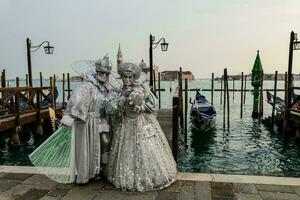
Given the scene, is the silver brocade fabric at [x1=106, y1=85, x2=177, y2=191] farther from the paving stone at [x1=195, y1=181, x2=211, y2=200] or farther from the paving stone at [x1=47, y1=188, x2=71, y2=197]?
the paving stone at [x1=47, y1=188, x2=71, y2=197]

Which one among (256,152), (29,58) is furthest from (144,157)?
(29,58)

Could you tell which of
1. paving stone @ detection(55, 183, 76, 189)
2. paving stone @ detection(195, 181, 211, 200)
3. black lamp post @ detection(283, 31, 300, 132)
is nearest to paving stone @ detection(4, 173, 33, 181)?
paving stone @ detection(55, 183, 76, 189)

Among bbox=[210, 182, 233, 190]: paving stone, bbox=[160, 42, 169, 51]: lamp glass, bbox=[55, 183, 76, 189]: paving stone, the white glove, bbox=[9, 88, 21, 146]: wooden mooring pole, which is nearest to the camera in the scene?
the white glove

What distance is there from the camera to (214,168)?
9156 millimetres

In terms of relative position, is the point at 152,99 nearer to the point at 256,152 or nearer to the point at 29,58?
the point at 256,152

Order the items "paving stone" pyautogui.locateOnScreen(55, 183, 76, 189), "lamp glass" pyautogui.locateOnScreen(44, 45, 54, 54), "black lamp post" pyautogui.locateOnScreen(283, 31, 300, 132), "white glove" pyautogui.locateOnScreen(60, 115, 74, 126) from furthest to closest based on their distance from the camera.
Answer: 1. "lamp glass" pyautogui.locateOnScreen(44, 45, 54, 54)
2. "black lamp post" pyautogui.locateOnScreen(283, 31, 300, 132)
3. "paving stone" pyautogui.locateOnScreen(55, 183, 76, 189)
4. "white glove" pyautogui.locateOnScreen(60, 115, 74, 126)

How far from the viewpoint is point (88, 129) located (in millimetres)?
4180

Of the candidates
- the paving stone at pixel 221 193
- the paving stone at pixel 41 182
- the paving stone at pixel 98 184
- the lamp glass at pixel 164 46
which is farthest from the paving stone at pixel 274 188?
the lamp glass at pixel 164 46

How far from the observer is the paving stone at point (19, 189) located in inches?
162

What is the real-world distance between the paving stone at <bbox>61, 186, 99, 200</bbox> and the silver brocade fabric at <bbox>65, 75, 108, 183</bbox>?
10cm

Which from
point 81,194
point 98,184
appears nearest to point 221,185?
point 98,184

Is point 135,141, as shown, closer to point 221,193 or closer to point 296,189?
point 221,193

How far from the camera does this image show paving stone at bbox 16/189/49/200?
13.0ft

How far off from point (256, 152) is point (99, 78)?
27.3 ft
